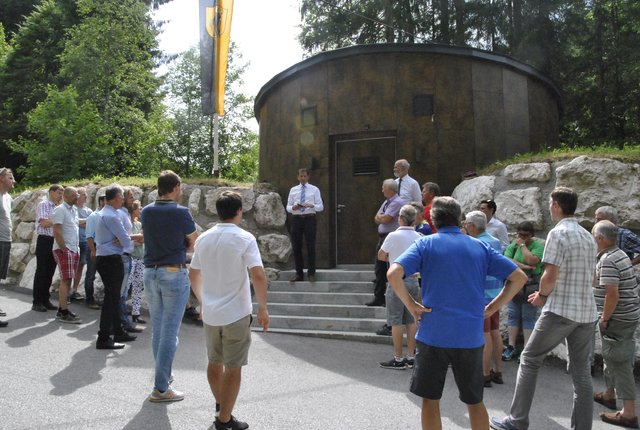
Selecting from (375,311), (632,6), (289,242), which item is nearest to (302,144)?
(289,242)

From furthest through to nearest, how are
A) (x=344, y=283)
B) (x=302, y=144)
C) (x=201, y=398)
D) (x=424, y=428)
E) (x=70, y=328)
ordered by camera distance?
(x=302, y=144) → (x=344, y=283) → (x=70, y=328) → (x=201, y=398) → (x=424, y=428)

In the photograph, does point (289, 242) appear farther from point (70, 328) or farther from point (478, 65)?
point (478, 65)

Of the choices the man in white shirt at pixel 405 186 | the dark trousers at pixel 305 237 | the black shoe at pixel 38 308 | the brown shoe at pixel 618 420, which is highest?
the man in white shirt at pixel 405 186

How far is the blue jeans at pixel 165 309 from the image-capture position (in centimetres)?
429

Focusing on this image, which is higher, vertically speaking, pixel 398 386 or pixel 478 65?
pixel 478 65

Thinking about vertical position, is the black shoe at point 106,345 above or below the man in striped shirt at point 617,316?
below

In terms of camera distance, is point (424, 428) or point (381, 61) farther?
point (381, 61)

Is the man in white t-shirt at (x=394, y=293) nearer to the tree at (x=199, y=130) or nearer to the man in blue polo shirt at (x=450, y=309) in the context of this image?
the man in blue polo shirt at (x=450, y=309)

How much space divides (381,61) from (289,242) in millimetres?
3868

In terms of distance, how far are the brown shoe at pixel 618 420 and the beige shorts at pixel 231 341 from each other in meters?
3.19

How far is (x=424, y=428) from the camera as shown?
3002 mm

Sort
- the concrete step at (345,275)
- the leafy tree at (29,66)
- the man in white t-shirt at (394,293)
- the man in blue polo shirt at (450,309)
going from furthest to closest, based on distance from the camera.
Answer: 1. the leafy tree at (29,66)
2. the concrete step at (345,275)
3. the man in white t-shirt at (394,293)
4. the man in blue polo shirt at (450,309)

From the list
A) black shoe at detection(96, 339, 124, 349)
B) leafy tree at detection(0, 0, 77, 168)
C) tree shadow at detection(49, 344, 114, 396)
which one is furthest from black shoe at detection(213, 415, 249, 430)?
leafy tree at detection(0, 0, 77, 168)

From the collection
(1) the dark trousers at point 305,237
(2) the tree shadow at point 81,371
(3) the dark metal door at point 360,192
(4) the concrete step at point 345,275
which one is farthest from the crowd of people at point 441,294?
(3) the dark metal door at point 360,192
